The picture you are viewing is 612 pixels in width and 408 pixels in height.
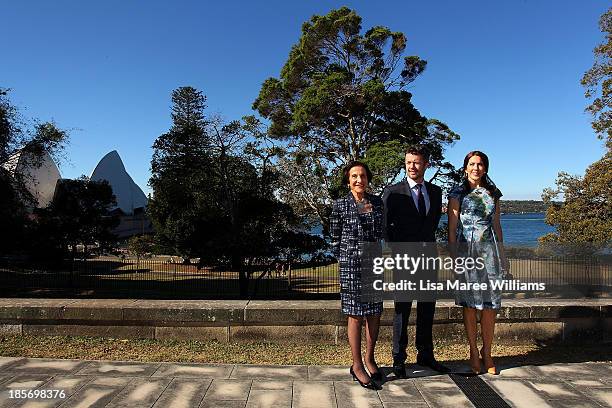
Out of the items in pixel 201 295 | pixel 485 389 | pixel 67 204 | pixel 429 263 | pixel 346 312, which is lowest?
pixel 201 295

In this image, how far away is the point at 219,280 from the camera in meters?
18.6

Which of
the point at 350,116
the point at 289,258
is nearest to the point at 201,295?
the point at 289,258

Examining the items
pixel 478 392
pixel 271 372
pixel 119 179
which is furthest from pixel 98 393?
pixel 119 179

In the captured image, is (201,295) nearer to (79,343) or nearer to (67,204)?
(67,204)

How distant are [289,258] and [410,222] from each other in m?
9.51

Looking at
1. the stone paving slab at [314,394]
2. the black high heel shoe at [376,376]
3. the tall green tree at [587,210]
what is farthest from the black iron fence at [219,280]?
the stone paving slab at [314,394]

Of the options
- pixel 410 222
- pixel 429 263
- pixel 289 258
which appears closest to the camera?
pixel 410 222

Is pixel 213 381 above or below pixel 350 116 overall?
below

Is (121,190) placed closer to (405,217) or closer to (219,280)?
(219,280)

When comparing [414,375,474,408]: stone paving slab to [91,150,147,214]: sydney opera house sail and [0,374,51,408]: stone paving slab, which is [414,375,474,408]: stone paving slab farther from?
[91,150,147,214]: sydney opera house sail

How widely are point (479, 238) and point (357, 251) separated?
95cm

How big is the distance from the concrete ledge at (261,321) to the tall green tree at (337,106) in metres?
10.5

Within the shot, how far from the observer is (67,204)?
16.7 m

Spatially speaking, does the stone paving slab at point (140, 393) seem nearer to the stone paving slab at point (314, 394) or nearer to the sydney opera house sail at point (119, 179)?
the stone paving slab at point (314, 394)
